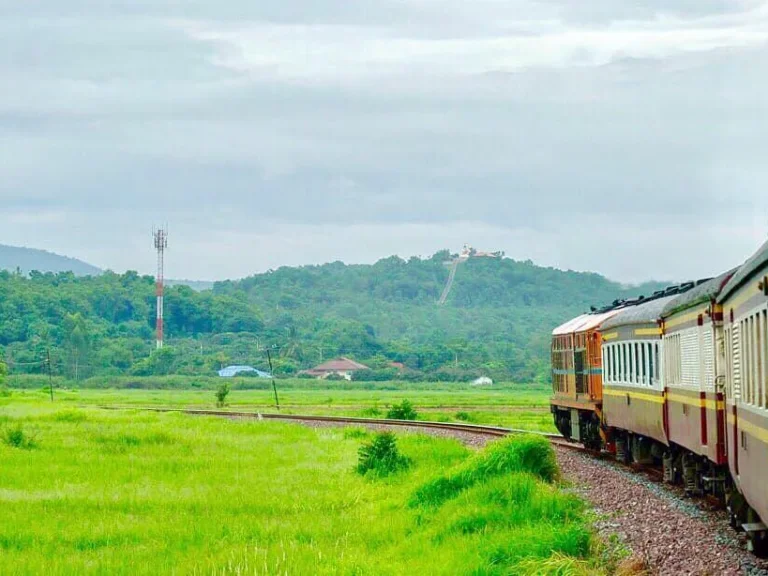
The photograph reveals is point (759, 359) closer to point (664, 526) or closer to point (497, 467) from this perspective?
point (664, 526)

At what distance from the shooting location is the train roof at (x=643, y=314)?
19.5 meters

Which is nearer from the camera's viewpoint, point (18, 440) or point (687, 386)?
point (687, 386)

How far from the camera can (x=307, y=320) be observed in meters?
162

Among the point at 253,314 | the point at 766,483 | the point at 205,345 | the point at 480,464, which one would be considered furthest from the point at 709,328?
the point at 253,314

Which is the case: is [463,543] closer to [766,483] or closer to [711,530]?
[711,530]

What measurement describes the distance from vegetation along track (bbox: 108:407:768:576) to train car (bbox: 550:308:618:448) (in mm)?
1232

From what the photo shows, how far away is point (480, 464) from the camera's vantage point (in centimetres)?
2033

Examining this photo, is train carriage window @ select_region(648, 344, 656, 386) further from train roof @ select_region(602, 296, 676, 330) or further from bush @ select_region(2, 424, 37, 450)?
bush @ select_region(2, 424, 37, 450)

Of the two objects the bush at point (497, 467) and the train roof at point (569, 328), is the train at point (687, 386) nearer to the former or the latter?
the train roof at point (569, 328)

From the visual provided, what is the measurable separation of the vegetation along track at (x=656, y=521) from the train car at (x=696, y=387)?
0.44m

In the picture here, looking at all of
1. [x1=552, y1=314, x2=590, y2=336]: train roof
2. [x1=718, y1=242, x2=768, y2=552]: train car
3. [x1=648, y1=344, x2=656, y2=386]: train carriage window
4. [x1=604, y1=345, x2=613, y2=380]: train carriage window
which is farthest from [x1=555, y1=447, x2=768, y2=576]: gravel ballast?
[x1=552, y1=314, x2=590, y2=336]: train roof

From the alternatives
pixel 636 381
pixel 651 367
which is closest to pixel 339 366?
pixel 636 381

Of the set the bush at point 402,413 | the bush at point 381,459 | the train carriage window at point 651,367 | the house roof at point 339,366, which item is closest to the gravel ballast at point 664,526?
the train carriage window at point 651,367

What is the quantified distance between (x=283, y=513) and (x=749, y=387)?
1105cm
